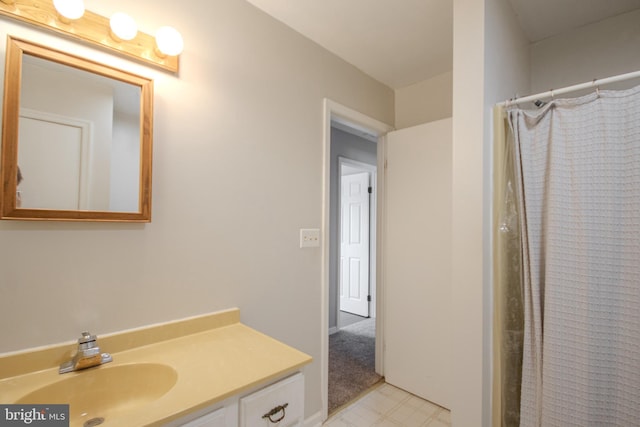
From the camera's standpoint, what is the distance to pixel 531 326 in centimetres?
130

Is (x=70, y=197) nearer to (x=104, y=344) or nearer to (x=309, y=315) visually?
(x=104, y=344)

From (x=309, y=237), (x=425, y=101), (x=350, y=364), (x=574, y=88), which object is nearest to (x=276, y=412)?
(x=309, y=237)

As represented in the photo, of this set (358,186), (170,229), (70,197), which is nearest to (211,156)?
(170,229)

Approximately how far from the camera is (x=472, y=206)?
1.37 metres

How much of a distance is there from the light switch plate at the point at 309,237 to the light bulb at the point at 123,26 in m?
1.20

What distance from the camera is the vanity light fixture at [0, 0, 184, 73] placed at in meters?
0.95

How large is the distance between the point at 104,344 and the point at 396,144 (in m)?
2.21

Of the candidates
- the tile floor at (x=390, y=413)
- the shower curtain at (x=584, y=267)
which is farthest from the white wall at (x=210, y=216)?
the shower curtain at (x=584, y=267)

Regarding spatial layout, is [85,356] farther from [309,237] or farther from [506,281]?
[506,281]

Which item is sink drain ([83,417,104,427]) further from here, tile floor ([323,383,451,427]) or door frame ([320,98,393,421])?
tile floor ([323,383,451,427])

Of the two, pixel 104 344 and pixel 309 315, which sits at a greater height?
pixel 104 344

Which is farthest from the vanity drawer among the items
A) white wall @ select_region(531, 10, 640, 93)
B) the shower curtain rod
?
white wall @ select_region(531, 10, 640, 93)

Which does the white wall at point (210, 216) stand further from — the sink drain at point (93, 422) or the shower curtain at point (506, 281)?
the shower curtain at point (506, 281)

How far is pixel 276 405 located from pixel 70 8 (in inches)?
58.9
